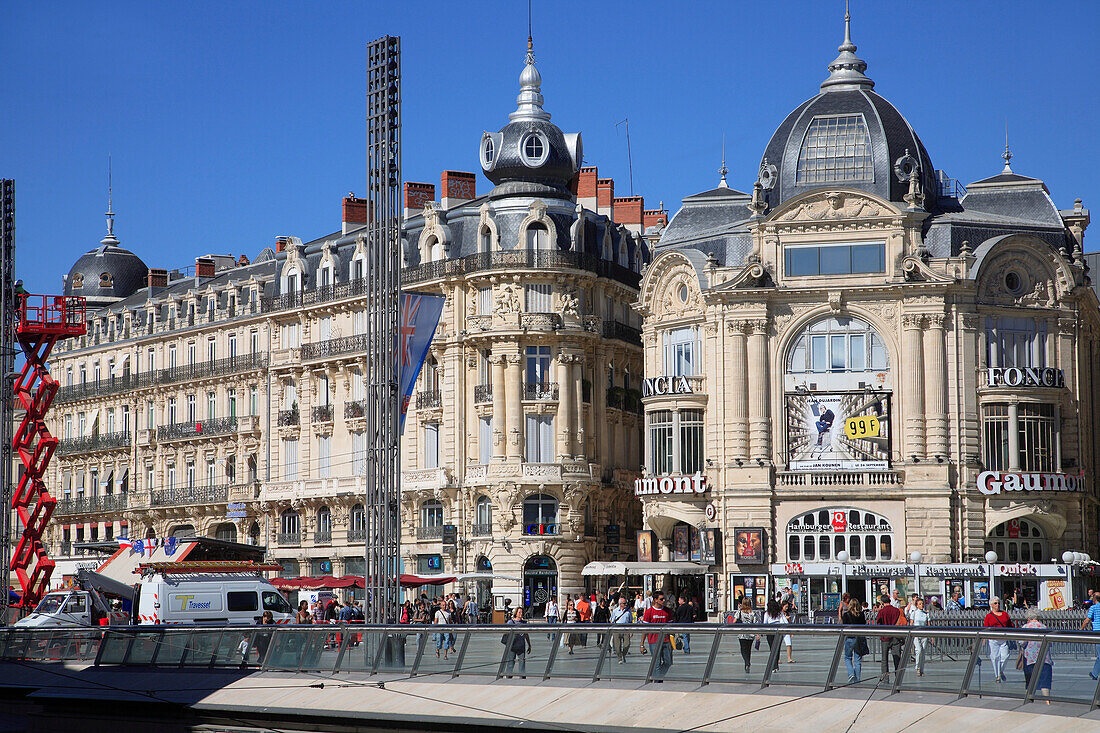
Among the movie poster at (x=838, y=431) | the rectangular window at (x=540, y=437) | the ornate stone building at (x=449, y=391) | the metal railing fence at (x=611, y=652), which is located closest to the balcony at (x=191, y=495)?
the ornate stone building at (x=449, y=391)

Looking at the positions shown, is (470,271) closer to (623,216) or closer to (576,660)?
(623,216)

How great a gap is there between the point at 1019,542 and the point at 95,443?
5153 centimetres

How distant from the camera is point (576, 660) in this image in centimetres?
2412

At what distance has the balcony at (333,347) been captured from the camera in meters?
70.6

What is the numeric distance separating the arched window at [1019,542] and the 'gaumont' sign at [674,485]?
10636 mm

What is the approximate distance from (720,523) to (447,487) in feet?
44.4

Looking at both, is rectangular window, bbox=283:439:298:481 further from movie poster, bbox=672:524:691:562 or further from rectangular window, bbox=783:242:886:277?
rectangular window, bbox=783:242:886:277

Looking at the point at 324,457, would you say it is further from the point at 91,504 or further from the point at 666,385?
the point at 91,504

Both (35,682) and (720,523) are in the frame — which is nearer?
(35,682)

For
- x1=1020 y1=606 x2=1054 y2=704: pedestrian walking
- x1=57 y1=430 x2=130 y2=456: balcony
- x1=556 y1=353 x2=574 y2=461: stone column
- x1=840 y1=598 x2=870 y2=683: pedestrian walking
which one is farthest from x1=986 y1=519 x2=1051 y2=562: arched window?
x1=57 y1=430 x2=130 y2=456: balcony

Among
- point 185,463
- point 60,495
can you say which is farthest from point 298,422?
point 60,495

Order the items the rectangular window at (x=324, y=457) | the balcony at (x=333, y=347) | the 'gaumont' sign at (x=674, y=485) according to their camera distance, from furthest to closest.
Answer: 1. the rectangular window at (x=324, y=457)
2. the balcony at (x=333, y=347)
3. the 'gaumont' sign at (x=674, y=485)

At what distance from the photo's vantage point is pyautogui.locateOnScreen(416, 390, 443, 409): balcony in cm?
6794

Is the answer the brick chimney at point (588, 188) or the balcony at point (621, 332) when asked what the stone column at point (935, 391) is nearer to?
the balcony at point (621, 332)
